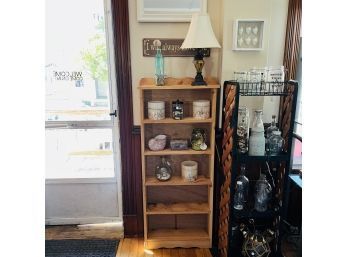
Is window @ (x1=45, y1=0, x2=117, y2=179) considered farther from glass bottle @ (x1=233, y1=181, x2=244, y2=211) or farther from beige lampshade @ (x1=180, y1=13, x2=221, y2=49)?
glass bottle @ (x1=233, y1=181, x2=244, y2=211)

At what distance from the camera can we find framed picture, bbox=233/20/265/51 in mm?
1668

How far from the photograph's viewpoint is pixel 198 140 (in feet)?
6.04

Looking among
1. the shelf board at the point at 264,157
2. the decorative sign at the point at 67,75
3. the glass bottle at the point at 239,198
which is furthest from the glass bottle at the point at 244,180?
the decorative sign at the point at 67,75

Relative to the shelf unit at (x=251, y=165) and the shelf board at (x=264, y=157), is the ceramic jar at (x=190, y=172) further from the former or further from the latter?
the shelf board at (x=264, y=157)

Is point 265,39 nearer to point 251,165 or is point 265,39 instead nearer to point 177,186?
point 251,165

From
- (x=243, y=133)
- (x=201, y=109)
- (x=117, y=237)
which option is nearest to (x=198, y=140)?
(x=201, y=109)

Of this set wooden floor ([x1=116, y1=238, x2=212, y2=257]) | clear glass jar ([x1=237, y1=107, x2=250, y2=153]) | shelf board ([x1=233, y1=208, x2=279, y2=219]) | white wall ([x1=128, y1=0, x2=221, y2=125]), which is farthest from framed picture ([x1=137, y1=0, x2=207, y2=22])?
wooden floor ([x1=116, y1=238, x2=212, y2=257])

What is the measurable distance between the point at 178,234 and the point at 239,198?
25.4 inches

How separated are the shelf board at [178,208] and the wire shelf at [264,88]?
96 cm

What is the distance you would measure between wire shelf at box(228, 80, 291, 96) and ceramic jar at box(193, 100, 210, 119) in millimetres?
A: 244

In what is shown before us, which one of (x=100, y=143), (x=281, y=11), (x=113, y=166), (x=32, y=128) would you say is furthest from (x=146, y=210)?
(x=281, y=11)

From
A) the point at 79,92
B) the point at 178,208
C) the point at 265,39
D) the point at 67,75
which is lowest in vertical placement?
the point at 178,208
